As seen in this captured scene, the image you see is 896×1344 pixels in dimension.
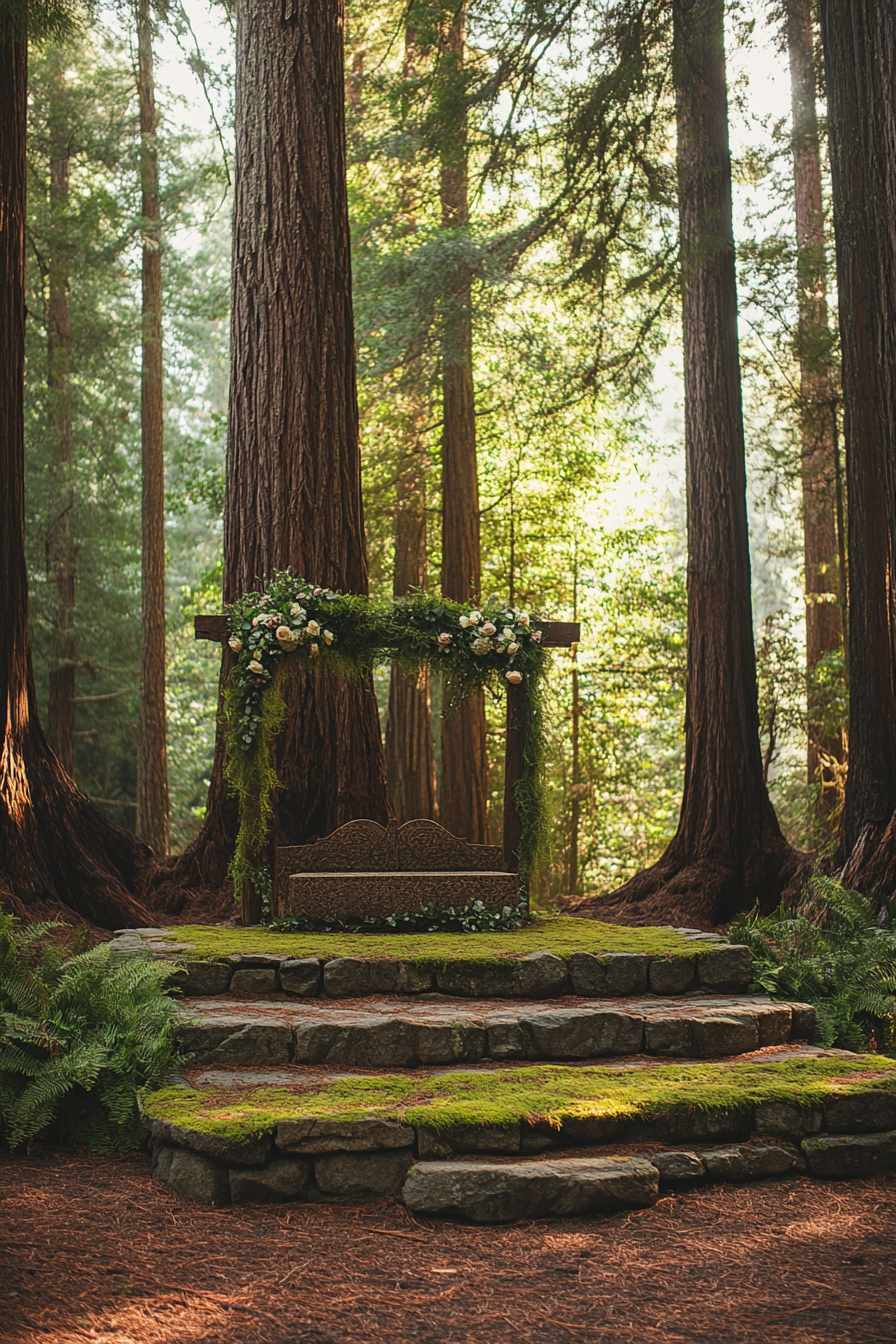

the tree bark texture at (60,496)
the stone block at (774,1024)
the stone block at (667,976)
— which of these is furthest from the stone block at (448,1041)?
the tree bark texture at (60,496)

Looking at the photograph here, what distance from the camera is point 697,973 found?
5.71m

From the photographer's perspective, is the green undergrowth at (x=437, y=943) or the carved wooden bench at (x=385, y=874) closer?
the green undergrowth at (x=437, y=943)

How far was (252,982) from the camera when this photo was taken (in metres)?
5.31

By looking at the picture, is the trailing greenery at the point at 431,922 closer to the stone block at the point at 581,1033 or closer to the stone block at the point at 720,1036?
the stone block at the point at 581,1033

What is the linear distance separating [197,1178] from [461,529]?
33.3 ft

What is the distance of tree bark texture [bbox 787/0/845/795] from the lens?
10633mm

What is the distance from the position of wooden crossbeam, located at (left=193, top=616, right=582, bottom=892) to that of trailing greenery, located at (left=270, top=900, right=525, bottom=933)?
0.39 metres

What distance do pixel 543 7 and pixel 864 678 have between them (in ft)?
18.6

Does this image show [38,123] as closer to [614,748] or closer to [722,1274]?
[614,748]

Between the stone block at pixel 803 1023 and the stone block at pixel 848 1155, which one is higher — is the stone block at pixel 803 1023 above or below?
above

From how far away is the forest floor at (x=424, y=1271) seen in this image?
285 cm

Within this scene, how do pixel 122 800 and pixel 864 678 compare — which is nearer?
pixel 864 678

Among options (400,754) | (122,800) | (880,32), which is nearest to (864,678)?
(880,32)

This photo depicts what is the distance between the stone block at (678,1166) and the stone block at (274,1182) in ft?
4.09
